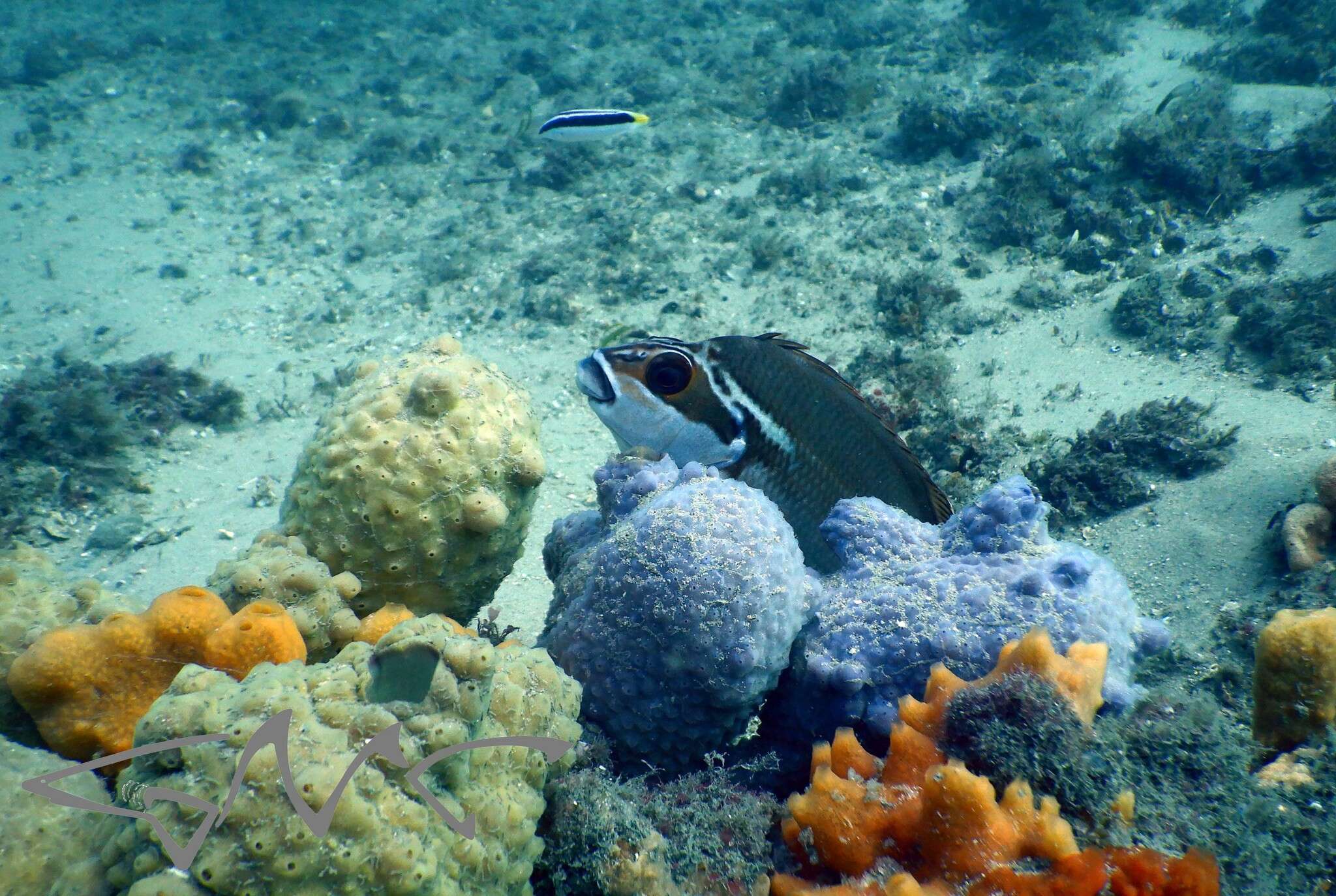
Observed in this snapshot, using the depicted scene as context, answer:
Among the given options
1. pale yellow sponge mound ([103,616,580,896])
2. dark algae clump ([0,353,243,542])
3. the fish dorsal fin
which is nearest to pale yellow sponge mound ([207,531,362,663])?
pale yellow sponge mound ([103,616,580,896])

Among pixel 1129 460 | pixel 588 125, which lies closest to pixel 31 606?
pixel 1129 460

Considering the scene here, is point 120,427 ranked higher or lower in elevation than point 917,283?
lower

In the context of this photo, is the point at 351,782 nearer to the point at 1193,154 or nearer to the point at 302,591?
the point at 302,591

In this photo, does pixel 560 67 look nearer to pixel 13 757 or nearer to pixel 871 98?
pixel 871 98

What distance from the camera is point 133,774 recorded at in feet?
4.65

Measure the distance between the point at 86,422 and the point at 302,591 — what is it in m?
5.70

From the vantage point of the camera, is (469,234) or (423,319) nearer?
(423,319)

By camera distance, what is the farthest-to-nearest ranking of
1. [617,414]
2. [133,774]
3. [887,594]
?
[617,414], [887,594], [133,774]

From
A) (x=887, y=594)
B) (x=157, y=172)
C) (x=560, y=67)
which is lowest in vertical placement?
(x=157, y=172)

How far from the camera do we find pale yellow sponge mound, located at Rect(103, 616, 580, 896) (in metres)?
1.29

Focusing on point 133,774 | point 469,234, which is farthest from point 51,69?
point 133,774

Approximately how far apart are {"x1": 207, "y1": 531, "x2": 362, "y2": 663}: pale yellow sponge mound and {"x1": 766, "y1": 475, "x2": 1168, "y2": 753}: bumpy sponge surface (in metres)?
1.51

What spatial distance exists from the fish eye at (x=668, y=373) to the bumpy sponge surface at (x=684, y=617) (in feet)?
1.21

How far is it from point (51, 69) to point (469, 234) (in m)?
15.0
